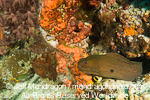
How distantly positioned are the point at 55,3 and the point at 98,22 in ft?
4.20

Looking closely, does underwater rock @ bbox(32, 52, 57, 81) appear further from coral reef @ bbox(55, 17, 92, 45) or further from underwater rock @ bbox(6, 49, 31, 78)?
coral reef @ bbox(55, 17, 92, 45)

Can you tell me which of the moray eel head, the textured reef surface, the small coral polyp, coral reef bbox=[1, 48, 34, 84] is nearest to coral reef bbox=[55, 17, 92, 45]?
the textured reef surface

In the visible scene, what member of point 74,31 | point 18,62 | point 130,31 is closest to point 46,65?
point 18,62

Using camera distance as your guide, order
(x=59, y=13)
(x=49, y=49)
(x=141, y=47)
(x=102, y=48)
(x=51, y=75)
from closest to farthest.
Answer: (x=141, y=47), (x=102, y=48), (x=59, y=13), (x=49, y=49), (x=51, y=75)

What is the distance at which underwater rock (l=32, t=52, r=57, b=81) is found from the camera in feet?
9.75

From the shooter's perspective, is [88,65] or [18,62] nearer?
[88,65]

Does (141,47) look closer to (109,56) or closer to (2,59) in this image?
(109,56)

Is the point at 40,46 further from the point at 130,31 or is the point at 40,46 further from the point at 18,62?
the point at 130,31

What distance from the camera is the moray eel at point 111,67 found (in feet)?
7.06

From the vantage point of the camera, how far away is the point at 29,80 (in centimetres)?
368

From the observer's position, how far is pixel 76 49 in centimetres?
257

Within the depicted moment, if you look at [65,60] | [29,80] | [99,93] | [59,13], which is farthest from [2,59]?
[99,93]

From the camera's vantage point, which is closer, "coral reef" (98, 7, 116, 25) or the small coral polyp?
the small coral polyp

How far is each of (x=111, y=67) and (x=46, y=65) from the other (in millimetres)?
2094
